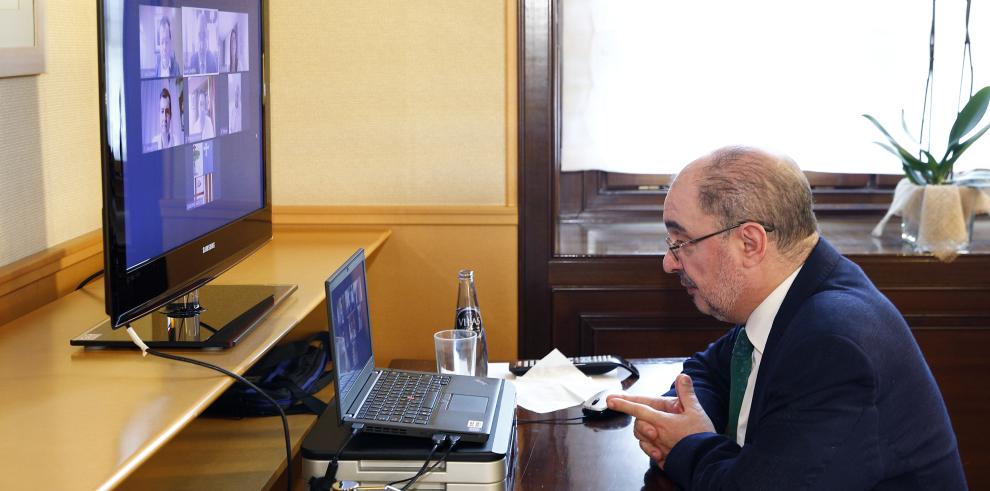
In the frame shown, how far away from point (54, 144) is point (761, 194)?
1328 mm

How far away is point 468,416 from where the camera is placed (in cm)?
158

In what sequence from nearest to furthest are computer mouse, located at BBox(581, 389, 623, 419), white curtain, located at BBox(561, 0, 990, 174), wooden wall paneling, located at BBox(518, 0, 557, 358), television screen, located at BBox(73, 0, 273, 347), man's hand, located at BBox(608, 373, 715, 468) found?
→ 1. television screen, located at BBox(73, 0, 273, 347)
2. man's hand, located at BBox(608, 373, 715, 468)
3. computer mouse, located at BBox(581, 389, 623, 419)
4. wooden wall paneling, located at BBox(518, 0, 557, 358)
5. white curtain, located at BBox(561, 0, 990, 174)

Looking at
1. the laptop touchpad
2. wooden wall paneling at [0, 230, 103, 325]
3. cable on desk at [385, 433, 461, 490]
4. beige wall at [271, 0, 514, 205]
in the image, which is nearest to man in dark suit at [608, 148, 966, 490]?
the laptop touchpad

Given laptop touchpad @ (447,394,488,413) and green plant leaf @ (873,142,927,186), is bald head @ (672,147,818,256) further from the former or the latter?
green plant leaf @ (873,142,927,186)

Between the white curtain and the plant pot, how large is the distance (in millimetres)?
257

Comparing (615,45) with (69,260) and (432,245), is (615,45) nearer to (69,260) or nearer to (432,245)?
(432,245)

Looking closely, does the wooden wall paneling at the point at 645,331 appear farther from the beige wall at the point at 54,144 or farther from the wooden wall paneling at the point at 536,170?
the beige wall at the point at 54,144

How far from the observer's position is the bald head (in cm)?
163

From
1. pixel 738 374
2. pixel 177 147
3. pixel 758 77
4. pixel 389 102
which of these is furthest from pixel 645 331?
pixel 177 147

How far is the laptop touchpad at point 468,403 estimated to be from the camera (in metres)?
1.62

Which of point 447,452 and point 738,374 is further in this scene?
point 738,374

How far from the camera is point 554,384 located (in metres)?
2.04

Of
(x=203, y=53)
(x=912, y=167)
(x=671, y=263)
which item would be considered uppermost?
(x=203, y=53)

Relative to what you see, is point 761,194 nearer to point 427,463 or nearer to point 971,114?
point 427,463
